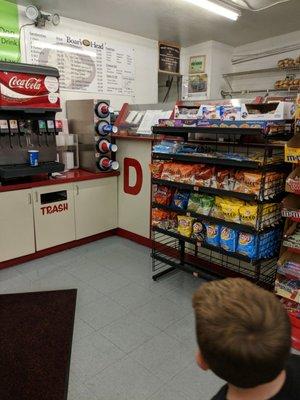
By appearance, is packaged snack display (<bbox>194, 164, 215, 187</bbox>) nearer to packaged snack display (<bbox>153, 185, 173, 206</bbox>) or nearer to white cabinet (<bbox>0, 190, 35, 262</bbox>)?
packaged snack display (<bbox>153, 185, 173, 206</bbox>)

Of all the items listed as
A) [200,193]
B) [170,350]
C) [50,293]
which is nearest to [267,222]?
[200,193]

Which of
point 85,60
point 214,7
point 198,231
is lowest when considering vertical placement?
point 198,231

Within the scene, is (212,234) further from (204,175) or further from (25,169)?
(25,169)

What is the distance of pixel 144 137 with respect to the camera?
3289 millimetres

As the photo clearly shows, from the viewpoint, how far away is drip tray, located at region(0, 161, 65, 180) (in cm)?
275

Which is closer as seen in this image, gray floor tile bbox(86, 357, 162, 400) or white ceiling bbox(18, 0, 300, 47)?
gray floor tile bbox(86, 357, 162, 400)

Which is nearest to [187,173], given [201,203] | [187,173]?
[187,173]

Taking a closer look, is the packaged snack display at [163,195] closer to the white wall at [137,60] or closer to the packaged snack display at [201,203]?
the packaged snack display at [201,203]

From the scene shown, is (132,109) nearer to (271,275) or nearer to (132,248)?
(132,248)

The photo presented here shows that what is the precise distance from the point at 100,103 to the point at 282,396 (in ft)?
10.7

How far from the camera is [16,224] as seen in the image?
3.00 meters

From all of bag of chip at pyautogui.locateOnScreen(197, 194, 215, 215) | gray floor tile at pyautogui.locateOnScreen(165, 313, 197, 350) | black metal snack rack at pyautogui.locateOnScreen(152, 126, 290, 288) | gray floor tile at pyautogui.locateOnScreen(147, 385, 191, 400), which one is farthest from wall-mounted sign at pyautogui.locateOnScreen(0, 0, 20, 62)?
gray floor tile at pyautogui.locateOnScreen(147, 385, 191, 400)

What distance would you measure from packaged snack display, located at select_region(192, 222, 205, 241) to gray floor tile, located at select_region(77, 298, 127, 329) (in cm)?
80

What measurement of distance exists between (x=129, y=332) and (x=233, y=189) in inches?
48.6
